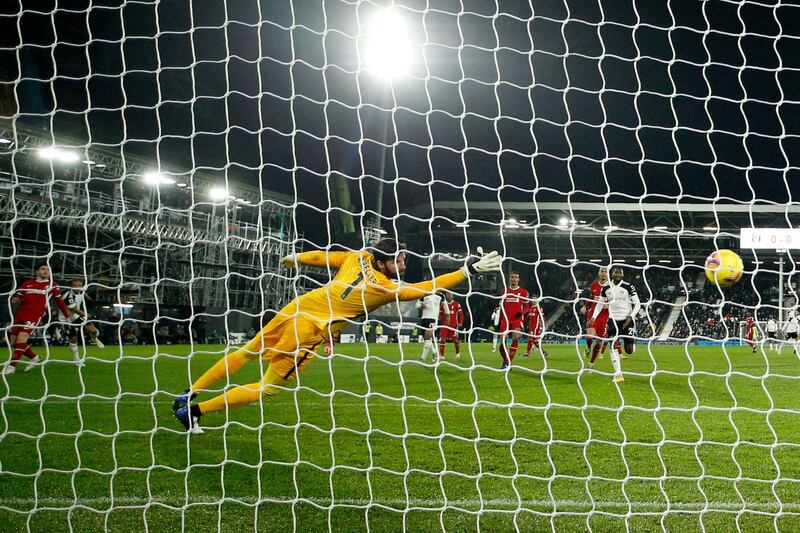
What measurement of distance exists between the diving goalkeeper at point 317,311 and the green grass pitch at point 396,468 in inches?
10.6

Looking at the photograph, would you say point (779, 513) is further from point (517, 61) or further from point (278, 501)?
point (517, 61)

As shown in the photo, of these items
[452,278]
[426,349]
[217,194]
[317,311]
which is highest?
[452,278]

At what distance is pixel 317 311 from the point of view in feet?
16.3

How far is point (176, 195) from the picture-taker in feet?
87.0

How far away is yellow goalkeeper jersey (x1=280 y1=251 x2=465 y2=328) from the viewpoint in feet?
15.2

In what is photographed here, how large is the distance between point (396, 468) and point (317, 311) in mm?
1318

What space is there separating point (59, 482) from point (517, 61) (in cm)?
2106

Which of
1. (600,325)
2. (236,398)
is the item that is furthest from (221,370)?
(600,325)

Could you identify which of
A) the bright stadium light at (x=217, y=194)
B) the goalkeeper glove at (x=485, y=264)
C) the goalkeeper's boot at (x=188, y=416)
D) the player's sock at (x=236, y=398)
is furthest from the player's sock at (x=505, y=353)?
the bright stadium light at (x=217, y=194)

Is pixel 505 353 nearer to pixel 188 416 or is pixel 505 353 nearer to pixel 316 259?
pixel 316 259

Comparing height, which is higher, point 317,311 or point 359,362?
point 317,311

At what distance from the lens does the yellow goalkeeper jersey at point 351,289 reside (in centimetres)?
462

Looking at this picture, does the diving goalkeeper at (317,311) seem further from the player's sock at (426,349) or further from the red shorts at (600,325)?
the player's sock at (426,349)

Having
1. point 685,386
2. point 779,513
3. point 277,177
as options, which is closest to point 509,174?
point 277,177
